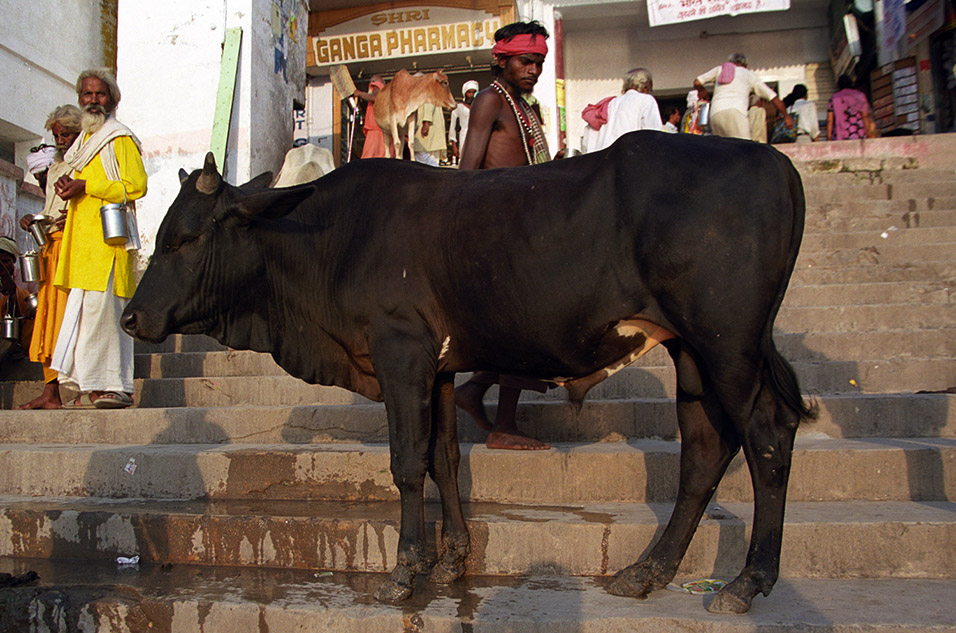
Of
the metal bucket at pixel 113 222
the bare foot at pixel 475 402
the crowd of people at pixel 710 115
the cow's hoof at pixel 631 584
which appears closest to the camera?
the cow's hoof at pixel 631 584

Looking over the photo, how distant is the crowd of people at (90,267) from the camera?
5.17 meters

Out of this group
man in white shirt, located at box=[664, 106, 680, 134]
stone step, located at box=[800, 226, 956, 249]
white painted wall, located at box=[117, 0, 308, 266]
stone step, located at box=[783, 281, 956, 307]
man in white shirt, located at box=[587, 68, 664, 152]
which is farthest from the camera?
man in white shirt, located at box=[664, 106, 680, 134]

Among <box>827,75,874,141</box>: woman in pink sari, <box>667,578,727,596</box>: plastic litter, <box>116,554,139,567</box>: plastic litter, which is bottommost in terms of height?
<box>116,554,139,567</box>: plastic litter

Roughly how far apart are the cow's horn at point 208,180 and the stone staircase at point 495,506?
1563mm

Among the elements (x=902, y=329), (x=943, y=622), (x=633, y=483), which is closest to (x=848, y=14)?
(x=902, y=329)

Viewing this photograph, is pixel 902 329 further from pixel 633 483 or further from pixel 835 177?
pixel 835 177

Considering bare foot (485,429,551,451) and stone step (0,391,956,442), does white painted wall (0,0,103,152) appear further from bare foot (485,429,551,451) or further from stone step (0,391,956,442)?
bare foot (485,429,551,451)

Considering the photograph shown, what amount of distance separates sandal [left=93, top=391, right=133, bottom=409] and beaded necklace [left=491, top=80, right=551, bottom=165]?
10.8 ft

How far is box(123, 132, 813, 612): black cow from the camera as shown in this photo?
103 inches

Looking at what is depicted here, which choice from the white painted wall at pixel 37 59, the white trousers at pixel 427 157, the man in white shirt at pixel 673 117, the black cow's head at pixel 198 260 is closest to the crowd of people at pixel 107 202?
the black cow's head at pixel 198 260

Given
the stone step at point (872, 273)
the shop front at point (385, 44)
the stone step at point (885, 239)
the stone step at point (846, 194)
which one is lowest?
the stone step at point (872, 273)

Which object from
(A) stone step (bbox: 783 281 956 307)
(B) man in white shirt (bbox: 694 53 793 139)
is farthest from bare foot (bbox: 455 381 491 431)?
(B) man in white shirt (bbox: 694 53 793 139)

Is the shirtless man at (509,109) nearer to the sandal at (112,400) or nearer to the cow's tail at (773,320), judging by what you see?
the cow's tail at (773,320)

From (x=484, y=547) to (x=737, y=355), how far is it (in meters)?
1.45
